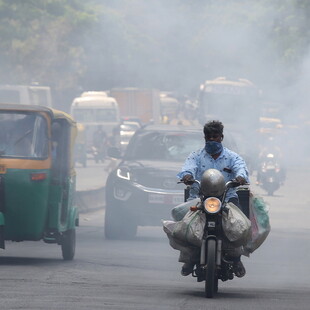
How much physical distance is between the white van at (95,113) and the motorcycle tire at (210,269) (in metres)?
41.4

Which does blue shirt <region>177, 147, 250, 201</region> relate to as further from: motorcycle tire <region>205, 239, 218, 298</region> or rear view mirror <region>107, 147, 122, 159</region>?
rear view mirror <region>107, 147, 122, 159</region>

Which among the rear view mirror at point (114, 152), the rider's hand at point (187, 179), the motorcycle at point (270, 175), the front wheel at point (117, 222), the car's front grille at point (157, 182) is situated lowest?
the motorcycle at point (270, 175)

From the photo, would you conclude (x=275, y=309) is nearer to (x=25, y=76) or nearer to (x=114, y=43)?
(x=114, y=43)

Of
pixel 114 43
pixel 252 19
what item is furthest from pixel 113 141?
pixel 252 19

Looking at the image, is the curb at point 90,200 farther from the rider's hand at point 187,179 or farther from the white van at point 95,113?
the white van at point 95,113

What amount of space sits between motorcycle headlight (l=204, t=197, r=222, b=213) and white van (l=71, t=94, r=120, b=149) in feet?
136

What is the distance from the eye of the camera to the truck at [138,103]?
6031cm

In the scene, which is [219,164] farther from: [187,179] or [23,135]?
[23,135]

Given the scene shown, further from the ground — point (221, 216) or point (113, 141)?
point (221, 216)

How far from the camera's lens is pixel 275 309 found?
28.0ft

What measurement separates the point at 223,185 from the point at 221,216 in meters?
0.25

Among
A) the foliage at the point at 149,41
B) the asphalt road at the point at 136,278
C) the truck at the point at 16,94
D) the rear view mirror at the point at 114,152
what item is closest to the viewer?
the asphalt road at the point at 136,278

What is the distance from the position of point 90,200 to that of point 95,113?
92.4 ft

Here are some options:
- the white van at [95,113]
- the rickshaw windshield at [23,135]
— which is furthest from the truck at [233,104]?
the rickshaw windshield at [23,135]
